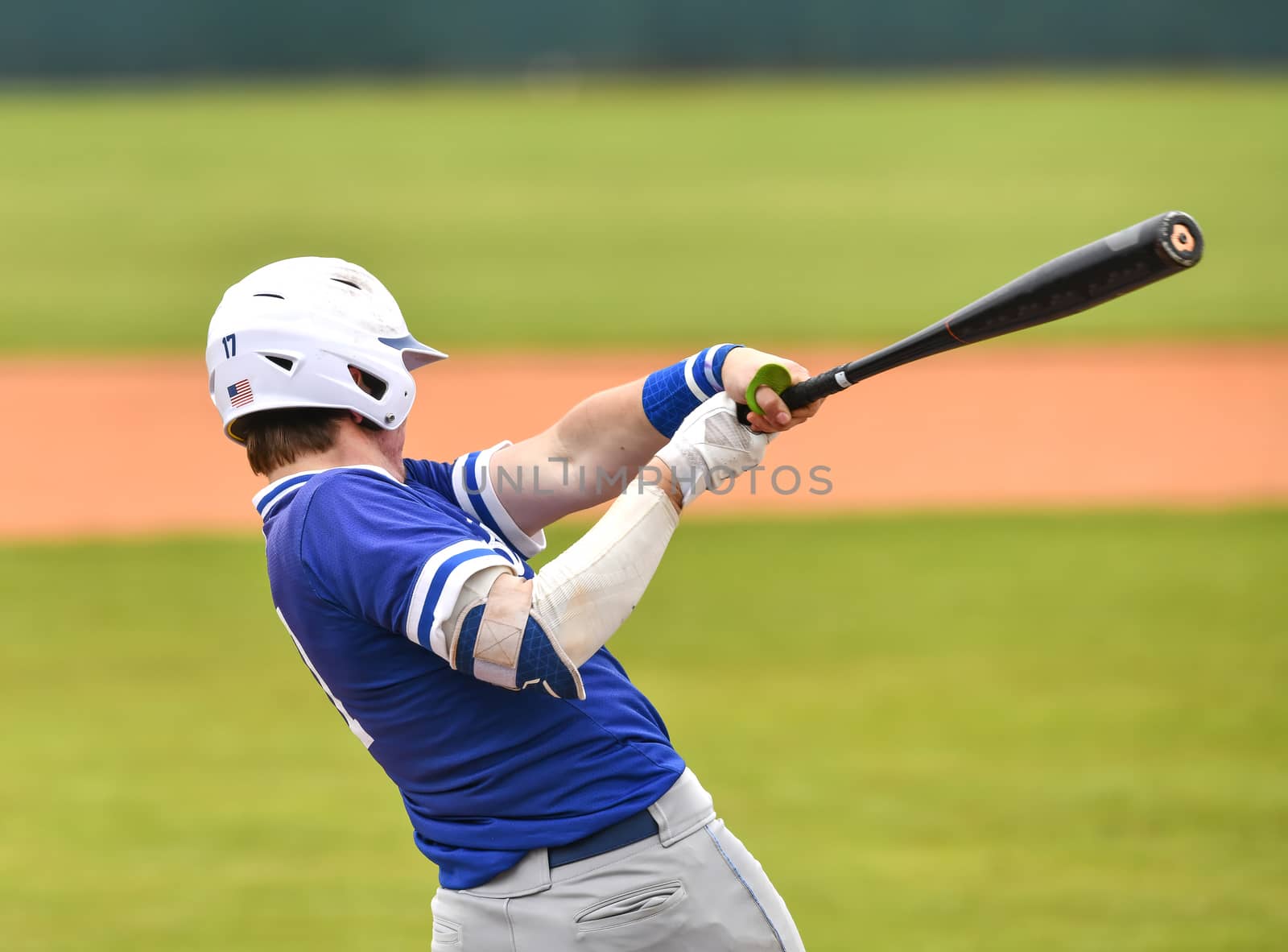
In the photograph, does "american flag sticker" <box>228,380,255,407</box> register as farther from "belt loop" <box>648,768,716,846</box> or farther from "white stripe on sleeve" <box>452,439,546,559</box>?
"belt loop" <box>648,768,716,846</box>

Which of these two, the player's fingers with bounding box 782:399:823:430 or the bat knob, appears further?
the player's fingers with bounding box 782:399:823:430

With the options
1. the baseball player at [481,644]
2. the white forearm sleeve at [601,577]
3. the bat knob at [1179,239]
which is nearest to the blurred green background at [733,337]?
the baseball player at [481,644]

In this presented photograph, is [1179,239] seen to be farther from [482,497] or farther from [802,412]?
[482,497]

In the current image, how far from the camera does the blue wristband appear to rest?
121 inches

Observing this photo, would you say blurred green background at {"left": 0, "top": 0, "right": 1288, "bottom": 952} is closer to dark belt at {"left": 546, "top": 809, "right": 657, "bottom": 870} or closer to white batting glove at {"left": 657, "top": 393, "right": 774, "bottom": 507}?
dark belt at {"left": 546, "top": 809, "right": 657, "bottom": 870}

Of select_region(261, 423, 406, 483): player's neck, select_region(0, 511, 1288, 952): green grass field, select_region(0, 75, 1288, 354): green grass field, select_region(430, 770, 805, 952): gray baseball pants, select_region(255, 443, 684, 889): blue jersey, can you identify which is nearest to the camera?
select_region(255, 443, 684, 889): blue jersey

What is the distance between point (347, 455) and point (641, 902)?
95cm

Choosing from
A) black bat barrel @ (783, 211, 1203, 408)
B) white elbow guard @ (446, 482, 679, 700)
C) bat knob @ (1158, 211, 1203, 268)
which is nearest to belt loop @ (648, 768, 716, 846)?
→ white elbow guard @ (446, 482, 679, 700)

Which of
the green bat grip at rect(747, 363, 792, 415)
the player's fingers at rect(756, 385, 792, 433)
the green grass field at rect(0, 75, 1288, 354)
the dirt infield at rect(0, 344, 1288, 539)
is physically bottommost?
the player's fingers at rect(756, 385, 792, 433)

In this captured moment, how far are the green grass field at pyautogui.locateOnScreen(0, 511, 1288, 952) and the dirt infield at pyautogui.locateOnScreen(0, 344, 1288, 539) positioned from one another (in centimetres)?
102

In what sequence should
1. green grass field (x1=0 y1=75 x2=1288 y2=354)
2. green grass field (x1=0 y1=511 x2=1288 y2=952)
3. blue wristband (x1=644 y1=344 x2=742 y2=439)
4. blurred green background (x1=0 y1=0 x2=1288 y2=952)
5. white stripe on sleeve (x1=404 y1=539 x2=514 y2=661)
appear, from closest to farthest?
1. white stripe on sleeve (x1=404 y1=539 x2=514 y2=661)
2. blue wristband (x1=644 y1=344 x2=742 y2=439)
3. green grass field (x1=0 y1=511 x2=1288 y2=952)
4. blurred green background (x1=0 y1=0 x2=1288 y2=952)
5. green grass field (x1=0 y1=75 x2=1288 y2=354)

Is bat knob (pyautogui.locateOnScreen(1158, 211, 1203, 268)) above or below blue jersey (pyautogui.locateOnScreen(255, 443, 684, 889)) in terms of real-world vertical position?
above

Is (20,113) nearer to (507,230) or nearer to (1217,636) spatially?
(507,230)

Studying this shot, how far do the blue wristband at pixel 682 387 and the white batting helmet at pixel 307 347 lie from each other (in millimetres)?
500
